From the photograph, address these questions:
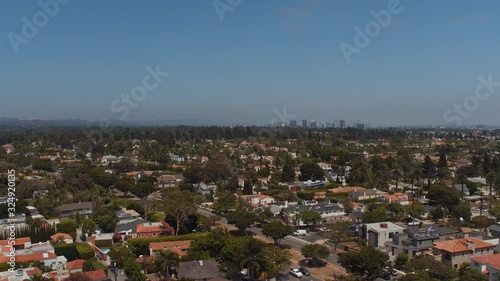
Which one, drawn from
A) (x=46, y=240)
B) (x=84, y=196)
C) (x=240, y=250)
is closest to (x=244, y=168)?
(x=84, y=196)

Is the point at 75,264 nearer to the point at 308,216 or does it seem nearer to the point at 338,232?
the point at 338,232

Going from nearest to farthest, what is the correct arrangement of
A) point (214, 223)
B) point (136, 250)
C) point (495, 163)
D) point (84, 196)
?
point (136, 250) < point (214, 223) < point (84, 196) < point (495, 163)

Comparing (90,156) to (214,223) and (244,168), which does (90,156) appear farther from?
(214,223)

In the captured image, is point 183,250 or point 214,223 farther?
point 214,223

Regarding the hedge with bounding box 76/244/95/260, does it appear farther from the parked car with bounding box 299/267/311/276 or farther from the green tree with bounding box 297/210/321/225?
the green tree with bounding box 297/210/321/225

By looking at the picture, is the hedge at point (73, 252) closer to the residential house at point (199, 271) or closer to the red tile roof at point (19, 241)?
the red tile roof at point (19, 241)

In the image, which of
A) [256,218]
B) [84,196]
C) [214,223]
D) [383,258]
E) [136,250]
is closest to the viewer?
[383,258]

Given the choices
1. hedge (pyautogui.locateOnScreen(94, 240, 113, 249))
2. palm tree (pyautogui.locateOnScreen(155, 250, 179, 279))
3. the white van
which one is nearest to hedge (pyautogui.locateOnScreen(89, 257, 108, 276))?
palm tree (pyautogui.locateOnScreen(155, 250, 179, 279))

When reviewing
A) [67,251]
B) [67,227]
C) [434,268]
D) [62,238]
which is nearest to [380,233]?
[434,268]
